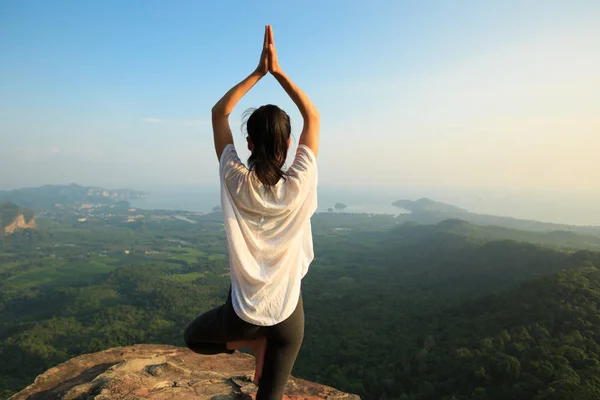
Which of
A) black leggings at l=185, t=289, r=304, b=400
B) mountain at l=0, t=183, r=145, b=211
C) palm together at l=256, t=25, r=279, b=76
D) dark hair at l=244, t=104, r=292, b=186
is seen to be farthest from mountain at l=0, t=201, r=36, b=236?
dark hair at l=244, t=104, r=292, b=186

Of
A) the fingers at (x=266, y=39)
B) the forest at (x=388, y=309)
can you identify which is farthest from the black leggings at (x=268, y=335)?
the forest at (x=388, y=309)

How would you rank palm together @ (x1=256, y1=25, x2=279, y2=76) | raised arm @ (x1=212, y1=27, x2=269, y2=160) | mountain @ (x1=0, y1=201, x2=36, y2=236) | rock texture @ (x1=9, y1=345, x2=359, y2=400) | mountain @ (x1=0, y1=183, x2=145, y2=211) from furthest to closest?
mountain @ (x1=0, y1=183, x2=145, y2=211) → mountain @ (x1=0, y1=201, x2=36, y2=236) → rock texture @ (x1=9, y1=345, x2=359, y2=400) → palm together @ (x1=256, y1=25, x2=279, y2=76) → raised arm @ (x1=212, y1=27, x2=269, y2=160)

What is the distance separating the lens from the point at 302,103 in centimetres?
Answer: 190

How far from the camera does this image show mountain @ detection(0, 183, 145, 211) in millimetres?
153625

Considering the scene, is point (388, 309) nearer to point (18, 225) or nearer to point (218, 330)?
point (218, 330)

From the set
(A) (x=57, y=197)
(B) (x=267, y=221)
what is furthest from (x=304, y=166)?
(A) (x=57, y=197)

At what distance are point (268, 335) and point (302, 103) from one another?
1224mm

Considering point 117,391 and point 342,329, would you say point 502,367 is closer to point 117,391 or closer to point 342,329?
point 342,329

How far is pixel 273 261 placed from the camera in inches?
71.0

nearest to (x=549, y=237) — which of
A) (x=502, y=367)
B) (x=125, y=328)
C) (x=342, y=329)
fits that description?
(x=342, y=329)

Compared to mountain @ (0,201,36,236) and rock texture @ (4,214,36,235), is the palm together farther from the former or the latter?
rock texture @ (4,214,36,235)

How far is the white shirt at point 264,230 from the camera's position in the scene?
1681 millimetres

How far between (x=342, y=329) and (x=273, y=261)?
28236 millimetres

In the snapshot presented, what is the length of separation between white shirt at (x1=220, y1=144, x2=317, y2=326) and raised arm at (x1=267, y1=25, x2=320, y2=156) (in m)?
0.09
